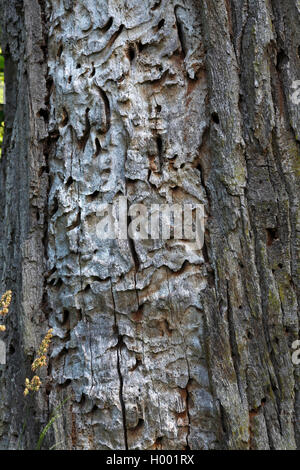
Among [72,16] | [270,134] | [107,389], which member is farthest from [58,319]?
[72,16]

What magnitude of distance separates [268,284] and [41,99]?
142cm

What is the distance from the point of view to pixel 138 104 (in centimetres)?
219

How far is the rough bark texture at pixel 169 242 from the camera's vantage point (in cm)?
203

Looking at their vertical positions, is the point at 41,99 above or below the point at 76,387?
above

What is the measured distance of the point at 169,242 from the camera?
2.13 m

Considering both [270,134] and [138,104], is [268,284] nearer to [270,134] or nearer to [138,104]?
[270,134]

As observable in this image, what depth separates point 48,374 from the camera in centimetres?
218

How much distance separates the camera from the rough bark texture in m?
2.03

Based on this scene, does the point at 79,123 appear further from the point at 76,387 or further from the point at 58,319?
the point at 76,387
